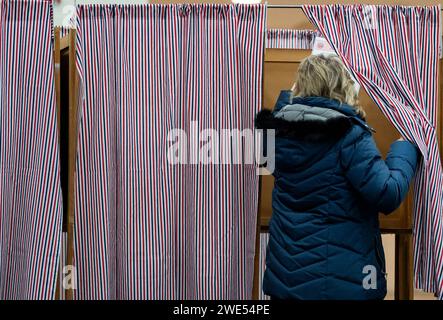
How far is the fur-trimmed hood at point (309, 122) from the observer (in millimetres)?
2133

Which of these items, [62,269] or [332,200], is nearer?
[332,200]

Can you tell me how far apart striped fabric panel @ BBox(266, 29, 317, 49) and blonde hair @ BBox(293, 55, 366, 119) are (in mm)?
1735

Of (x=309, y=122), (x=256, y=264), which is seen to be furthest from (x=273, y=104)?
(x=309, y=122)

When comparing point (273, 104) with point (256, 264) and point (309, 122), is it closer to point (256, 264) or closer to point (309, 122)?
point (256, 264)

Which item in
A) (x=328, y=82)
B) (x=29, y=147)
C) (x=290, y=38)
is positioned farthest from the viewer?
(x=290, y=38)

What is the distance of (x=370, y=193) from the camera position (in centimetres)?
210

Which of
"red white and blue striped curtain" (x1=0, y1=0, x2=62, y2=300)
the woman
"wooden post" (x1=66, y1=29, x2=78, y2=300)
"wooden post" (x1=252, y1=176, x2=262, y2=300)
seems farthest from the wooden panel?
"red white and blue striped curtain" (x1=0, y1=0, x2=62, y2=300)

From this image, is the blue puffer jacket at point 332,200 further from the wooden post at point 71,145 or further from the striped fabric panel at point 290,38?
the striped fabric panel at point 290,38

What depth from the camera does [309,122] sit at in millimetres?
2160

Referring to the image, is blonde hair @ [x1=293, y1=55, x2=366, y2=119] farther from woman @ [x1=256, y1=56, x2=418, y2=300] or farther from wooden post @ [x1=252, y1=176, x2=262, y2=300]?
wooden post @ [x1=252, y1=176, x2=262, y2=300]

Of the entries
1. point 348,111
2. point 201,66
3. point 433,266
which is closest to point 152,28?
point 201,66

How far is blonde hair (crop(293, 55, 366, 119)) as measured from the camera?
7.34ft

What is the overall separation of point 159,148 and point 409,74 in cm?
111

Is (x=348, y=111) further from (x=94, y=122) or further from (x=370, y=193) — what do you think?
(x=94, y=122)
